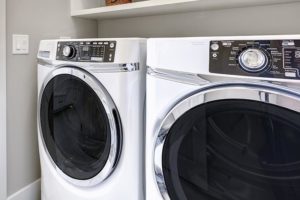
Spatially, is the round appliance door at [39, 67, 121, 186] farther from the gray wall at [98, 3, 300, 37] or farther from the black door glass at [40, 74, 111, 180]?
the gray wall at [98, 3, 300, 37]

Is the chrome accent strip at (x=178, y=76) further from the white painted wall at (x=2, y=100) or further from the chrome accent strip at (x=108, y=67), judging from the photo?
the white painted wall at (x=2, y=100)

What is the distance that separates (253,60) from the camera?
0.73m

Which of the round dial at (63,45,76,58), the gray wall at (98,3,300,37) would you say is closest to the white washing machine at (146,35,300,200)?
the round dial at (63,45,76,58)

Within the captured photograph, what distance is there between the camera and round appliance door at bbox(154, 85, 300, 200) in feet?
2.36

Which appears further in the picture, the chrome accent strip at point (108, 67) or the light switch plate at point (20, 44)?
the light switch plate at point (20, 44)

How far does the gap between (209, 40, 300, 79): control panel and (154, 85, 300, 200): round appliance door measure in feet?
0.16

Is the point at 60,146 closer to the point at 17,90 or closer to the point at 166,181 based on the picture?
the point at 17,90

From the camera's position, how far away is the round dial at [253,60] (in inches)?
28.0

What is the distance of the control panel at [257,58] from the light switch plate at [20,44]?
1221 mm

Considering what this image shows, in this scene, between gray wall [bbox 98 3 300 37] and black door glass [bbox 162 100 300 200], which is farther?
gray wall [bbox 98 3 300 37]

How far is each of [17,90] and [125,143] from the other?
0.87m

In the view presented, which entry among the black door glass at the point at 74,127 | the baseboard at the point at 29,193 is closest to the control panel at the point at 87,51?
the black door glass at the point at 74,127

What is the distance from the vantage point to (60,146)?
4.41 feet

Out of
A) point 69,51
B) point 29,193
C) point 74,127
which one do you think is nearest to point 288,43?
point 69,51
